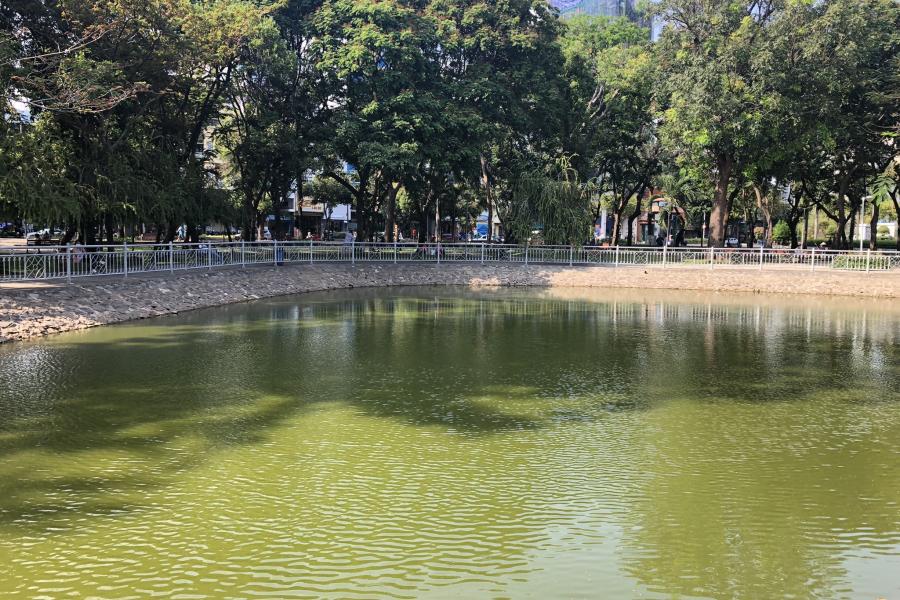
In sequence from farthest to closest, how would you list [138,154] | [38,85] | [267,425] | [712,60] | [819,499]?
[712,60] < [138,154] < [38,85] < [267,425] < [819,499]

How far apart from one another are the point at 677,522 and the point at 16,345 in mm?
13646

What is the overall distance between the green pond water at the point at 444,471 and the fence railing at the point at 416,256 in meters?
6.01

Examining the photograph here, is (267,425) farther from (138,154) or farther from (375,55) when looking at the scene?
(375,55)

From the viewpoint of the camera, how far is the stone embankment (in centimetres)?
1711

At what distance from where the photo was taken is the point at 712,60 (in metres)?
28.9

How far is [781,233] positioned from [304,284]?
39.6 meters

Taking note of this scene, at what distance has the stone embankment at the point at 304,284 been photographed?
17109mm

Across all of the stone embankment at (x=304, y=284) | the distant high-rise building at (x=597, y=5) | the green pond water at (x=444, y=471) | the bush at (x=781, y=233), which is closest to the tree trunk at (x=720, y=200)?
the stone embankment at (x=304, y=284)

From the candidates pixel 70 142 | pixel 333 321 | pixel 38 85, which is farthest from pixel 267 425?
pixel 70 142

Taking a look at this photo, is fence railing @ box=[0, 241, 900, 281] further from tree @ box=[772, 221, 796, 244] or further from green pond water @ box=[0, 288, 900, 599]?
tree @ box=[772, 221, 796, 244]

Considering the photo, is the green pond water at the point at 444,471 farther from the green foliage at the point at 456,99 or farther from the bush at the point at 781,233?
the bush at the point at 781,233

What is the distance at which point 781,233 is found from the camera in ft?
179

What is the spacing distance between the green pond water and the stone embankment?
218 cm

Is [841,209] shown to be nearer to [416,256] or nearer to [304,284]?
[416,256]
